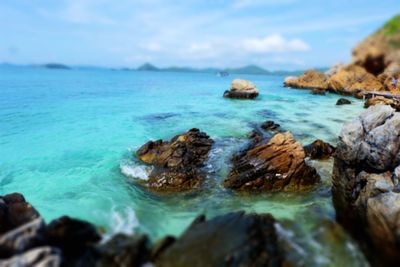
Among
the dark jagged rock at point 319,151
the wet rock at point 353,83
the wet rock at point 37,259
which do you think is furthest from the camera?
the wet rock at point 353,83

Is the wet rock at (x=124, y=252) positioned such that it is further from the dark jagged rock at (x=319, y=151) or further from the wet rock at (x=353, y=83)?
the wet rock at (x=353, y=83)

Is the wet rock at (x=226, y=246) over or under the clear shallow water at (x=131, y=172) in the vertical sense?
over

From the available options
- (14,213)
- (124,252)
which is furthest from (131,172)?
(124,252)

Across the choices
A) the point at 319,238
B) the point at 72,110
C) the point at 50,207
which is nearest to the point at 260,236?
the point at 319,238

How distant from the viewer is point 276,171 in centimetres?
1747

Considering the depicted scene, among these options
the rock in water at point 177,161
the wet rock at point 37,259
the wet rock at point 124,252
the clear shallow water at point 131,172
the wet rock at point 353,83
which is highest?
the wet rock at point 353,83

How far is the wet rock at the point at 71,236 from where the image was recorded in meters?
9.84

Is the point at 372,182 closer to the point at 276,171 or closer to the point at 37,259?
the point at 276,171

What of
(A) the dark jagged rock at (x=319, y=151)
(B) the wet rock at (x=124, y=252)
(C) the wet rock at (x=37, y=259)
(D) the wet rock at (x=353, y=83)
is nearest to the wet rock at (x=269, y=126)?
(A) the dark jagged rock at (x=319, y=151)

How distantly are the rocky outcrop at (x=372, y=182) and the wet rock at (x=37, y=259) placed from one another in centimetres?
924

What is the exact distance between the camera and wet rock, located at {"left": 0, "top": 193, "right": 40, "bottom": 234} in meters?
11.9

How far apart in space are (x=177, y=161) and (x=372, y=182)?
992 centimetres

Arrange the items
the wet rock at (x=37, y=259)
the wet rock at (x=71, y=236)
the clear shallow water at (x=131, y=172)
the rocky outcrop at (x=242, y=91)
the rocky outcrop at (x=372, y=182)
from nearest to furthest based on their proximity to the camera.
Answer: the wet rock at (x=37, y=259), the wet rock at (x=71, y=236), the rocky outcrop at (x=372, y=182), the clear shallow water at (x=131, y=172), the rocky outcrop at (x=242, y=91)

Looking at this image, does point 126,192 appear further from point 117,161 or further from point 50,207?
point 117,161
